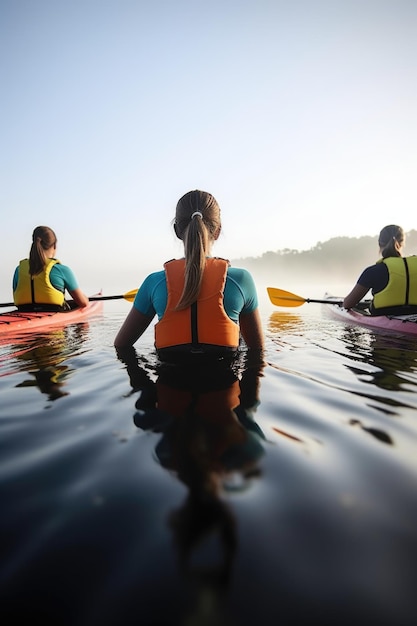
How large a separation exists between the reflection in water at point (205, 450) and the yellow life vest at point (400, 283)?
14.8ft

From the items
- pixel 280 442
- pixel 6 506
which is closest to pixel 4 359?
pixel 6 506

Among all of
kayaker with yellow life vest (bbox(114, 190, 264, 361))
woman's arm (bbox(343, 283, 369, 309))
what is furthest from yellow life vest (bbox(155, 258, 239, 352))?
woman's arm (bbox(343, 283, 369, 309))

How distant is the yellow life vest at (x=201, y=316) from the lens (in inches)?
122

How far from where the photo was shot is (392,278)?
6.38m

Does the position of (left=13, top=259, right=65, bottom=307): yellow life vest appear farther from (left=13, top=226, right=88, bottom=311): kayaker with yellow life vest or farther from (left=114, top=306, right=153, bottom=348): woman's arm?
(left=114, top=306, right=153, bottom=348): woman's arm

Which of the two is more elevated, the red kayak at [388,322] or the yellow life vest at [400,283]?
the yellow life vest at [400,283]

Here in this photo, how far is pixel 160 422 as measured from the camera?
6.50ft

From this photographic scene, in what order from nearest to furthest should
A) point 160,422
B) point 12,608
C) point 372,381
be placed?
point 12,608, point 160,422, point 372,381

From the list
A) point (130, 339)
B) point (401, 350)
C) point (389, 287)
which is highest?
point (389, 287)

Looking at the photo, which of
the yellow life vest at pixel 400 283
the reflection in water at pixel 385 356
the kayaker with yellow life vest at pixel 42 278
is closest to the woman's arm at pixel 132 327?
the reflection in water at pixel 385 356

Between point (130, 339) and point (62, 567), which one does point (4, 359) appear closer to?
point (130, 339)

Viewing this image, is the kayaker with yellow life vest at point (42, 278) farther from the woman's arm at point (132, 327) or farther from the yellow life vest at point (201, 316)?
the yellow life vest at point (201, 316)

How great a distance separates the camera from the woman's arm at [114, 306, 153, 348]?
3522mm

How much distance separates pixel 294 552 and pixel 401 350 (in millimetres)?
4468
